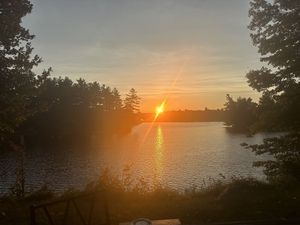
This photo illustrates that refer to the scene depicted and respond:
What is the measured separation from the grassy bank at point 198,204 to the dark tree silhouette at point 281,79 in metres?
1.36

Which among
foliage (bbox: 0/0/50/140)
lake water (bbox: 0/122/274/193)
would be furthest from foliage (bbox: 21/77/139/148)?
foliage (bbox: 0/0/50/140)

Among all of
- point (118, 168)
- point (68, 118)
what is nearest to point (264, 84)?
point (118, 168)

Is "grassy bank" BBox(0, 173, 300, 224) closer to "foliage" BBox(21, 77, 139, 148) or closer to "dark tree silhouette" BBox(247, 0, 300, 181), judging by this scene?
"dark tree silhouette" BBox(247, 0, 300, 181)

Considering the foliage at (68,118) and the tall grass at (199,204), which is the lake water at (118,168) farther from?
the foliage at (68,118)

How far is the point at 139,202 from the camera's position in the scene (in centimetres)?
1537

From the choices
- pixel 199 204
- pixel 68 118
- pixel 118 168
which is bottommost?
pixel 118 168

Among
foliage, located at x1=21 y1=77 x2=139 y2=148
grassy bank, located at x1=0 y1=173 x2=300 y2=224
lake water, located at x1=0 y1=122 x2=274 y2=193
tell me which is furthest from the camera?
foliage, located at x1=21 y1=77 x2=139 y2=148

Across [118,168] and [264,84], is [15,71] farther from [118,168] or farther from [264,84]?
[118,168]

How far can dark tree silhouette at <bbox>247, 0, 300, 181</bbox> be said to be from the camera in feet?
58.5

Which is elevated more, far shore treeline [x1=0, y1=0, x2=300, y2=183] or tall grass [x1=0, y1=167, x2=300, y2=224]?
far shore treeline [x1=0, y1=0, x2=300, y2=183]

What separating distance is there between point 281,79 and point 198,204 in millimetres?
7617

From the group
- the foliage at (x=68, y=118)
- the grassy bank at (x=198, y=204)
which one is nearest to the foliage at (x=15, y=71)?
the grassy bank at (x=198, y=204)

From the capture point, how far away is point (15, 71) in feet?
52.4

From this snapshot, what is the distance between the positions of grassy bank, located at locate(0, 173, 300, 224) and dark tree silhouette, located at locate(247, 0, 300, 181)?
4.45ft
